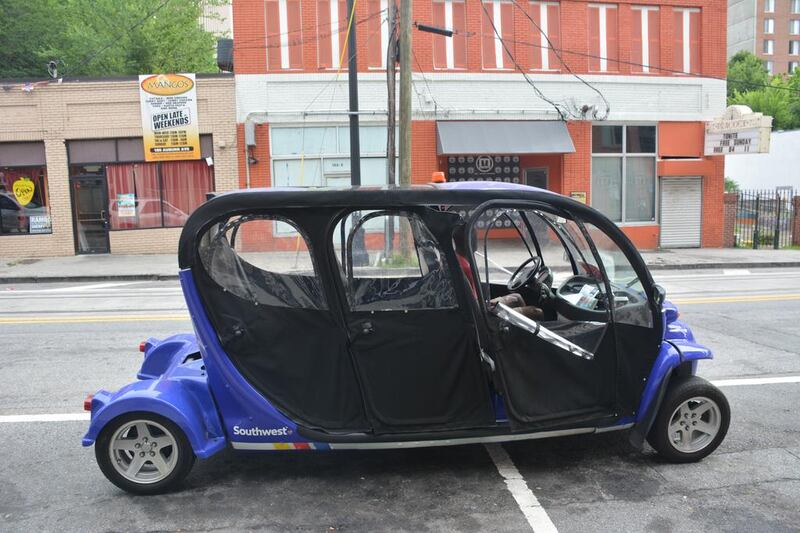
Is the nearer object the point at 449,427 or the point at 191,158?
the point at 449,427

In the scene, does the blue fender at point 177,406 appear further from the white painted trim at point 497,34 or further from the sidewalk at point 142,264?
the white painted trim at point 497,34

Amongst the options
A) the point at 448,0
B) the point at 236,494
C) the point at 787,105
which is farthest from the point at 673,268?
the point at 787,105

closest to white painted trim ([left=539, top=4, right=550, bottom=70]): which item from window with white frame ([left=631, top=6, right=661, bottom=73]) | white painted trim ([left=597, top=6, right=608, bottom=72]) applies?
white painted trim ([left=597, top=6, right=608, bottom=72])

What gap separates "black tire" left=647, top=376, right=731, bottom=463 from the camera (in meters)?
4.57

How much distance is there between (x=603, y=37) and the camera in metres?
21.5

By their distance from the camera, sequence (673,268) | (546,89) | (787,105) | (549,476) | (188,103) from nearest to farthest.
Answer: (549,476) < (673,268) < (188,103) < (546,89) < (787,105)

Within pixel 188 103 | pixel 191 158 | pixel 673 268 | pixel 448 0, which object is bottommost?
pixel 673 268

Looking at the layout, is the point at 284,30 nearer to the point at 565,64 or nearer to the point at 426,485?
the point at 565,64

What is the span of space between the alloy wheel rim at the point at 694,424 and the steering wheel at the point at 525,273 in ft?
4.64

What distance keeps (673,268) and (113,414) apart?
55.4 feet

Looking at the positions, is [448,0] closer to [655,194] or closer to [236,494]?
[655,194]

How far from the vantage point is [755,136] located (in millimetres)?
20188

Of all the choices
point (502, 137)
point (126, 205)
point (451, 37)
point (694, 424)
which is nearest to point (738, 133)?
point (502, 137)

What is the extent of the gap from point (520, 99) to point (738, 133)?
21.8 ft
